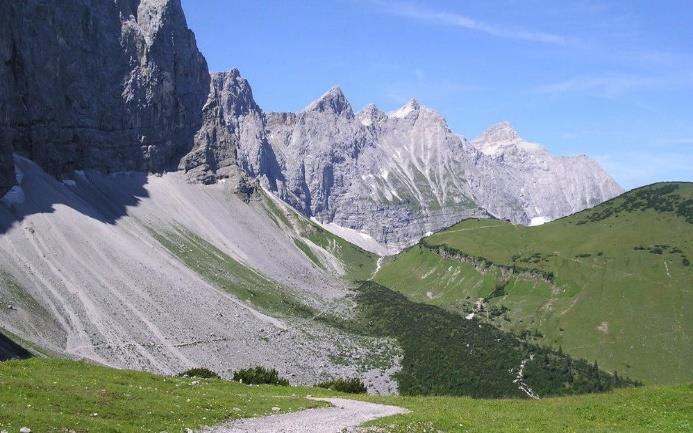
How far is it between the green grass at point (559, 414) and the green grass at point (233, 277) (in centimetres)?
11821

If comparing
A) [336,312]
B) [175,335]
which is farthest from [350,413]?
[336,312]

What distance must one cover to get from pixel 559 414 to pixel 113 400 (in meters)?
26.0

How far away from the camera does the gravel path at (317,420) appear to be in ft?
99.8

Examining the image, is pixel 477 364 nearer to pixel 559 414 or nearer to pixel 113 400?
pixel 559 414

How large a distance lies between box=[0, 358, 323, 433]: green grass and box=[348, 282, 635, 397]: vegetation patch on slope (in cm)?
7082

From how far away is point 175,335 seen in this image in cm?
11450

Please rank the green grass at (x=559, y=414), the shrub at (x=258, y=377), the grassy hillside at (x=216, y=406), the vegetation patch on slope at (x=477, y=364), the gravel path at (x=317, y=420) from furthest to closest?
the vegetation patch on slope at (x=477, y=364) → the shrub at (x=258, y=377) → the green grass at (x=559, y=414) → the gravel path at (x=317, y=420) → the grassy hillside at (x=216, y=406)

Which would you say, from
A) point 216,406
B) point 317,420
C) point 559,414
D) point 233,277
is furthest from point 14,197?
point 559,414

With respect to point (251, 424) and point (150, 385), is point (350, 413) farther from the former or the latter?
point (150, 385)

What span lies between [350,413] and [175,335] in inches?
3333

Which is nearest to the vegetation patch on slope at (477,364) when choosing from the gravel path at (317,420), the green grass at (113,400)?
the gravel path at (317,420)

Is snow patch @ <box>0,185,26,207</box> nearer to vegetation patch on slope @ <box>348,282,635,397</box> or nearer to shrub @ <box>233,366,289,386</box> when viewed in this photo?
vegetation patch on slope @ <box>348,282,635,397</box>

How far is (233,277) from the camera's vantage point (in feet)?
583

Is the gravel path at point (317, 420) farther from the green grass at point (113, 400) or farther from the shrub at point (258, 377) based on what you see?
the shrub at point (258, 377)
